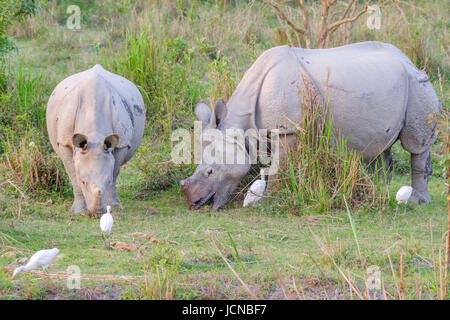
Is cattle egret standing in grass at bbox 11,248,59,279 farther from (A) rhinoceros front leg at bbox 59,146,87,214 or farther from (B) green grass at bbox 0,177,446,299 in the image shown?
(A) rhinoceros front leg at bbox 59,146,87,214

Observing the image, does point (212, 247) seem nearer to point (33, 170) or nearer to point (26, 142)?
point (33, 170)

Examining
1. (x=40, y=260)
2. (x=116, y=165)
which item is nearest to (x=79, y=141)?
(x=116, y=165)

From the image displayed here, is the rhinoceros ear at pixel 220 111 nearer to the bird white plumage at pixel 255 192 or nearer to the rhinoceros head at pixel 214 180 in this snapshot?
the rhinoceros head at pixel 214 180

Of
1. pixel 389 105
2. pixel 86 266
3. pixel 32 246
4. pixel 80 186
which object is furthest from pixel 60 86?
pixel 389 105

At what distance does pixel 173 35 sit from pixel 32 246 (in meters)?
7.20

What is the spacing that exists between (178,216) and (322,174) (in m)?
1.45

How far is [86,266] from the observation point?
598 cm

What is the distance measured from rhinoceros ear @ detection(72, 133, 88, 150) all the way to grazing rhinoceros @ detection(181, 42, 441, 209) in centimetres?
117

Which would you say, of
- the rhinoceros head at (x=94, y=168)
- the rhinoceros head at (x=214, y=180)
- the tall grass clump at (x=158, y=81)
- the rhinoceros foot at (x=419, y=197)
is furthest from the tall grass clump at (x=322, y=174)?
the tall grass clump at (x=158, y=81)

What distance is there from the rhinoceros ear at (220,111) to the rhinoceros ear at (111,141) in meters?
1.14

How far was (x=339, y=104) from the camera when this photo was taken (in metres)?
8.29
